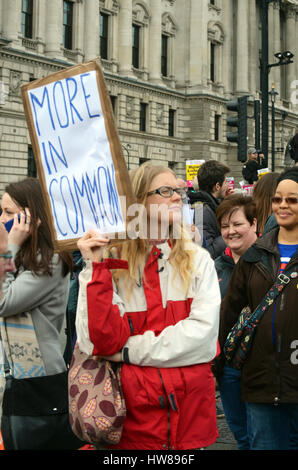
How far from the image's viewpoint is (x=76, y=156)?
8.80ft

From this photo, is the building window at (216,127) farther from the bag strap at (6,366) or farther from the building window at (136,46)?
the bag strap at (6,366)

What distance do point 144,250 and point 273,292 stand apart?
31.9 inches

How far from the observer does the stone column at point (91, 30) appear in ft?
117

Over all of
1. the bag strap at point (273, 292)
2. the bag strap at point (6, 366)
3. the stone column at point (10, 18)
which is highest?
the stone column at point (10, 18)

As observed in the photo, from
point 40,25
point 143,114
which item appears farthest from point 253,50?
point 40,25

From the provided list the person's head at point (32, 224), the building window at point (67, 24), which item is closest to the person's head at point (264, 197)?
the person's head at point (32, 224)

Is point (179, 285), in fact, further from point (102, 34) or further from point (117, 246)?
point (102, 34)

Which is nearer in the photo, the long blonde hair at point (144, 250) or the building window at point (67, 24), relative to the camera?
the long blonde hair at point (144, 250)

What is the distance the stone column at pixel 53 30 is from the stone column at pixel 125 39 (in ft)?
17.1

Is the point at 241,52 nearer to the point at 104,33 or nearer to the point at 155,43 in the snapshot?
the point at 155,43

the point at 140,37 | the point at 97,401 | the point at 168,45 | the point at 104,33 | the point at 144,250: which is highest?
the point at 168,45

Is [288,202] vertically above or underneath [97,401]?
above

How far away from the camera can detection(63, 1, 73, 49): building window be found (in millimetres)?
35188

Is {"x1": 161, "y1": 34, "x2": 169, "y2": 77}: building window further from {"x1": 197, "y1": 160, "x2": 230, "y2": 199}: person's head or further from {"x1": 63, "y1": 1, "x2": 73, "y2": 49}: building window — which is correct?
{"x1": 197, "y1": 160, "x2": 230, "y2": 199}: person's head
